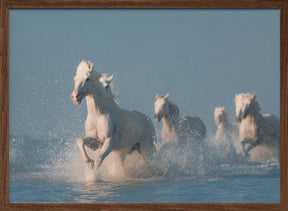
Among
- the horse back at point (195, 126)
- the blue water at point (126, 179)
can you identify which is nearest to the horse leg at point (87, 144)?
the blue water at point (126, 179)

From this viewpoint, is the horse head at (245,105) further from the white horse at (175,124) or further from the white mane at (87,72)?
the white mane at (87,72)

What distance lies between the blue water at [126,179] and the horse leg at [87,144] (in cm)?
13

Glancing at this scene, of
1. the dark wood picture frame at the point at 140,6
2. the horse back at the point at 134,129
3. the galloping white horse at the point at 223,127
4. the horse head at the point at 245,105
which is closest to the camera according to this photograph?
the dark wood picture frame at the point at 140,6

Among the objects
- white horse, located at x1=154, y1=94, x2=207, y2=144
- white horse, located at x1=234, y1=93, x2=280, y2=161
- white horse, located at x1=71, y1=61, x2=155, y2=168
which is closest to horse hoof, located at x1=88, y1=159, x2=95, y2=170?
white horse, located at x1=71, y1=61, x2=155, y2=168

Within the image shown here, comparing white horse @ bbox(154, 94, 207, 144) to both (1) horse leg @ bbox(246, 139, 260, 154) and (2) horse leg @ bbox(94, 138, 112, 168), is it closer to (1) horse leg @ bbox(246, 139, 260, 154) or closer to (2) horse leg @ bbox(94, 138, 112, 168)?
(1) horse leg @ bbox(246, 139, 260, 154)

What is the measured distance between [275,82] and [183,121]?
1964 mm

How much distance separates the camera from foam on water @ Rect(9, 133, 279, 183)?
7.72 metres

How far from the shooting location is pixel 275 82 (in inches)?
300

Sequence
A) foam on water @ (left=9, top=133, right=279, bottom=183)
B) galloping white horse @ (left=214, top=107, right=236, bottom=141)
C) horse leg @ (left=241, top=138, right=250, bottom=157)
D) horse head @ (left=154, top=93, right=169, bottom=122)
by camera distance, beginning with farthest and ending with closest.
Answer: galloping white horse @ (left=214, top=107, right=236, bottom=141) < horse leg @ (left=241, top=138, right=250, bottom=157) < horse head @ (left=154, top=93, right=169, bottom=122) < foam on water @ (left=9, top=133, right=279, bottom=183)

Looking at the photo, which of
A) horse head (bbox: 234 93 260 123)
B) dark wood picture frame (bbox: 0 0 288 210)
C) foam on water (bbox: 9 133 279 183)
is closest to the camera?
dark wood picture frame (bbox: 0 0 288 210)

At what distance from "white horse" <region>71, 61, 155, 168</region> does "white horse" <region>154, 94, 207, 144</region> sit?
1.34 ft

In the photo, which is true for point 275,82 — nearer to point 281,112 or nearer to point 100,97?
point 281,112

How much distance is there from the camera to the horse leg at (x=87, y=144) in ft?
25.6

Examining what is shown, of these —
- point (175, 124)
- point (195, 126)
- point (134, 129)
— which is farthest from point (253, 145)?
point (134, 129)
